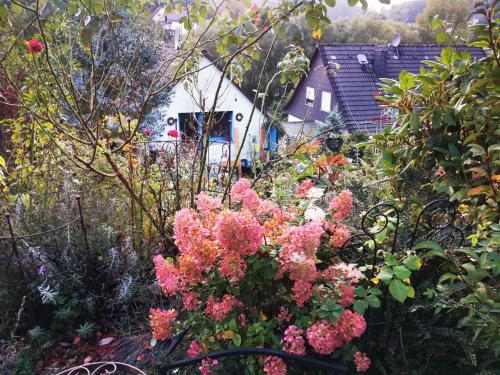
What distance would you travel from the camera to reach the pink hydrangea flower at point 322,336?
1.22 metres

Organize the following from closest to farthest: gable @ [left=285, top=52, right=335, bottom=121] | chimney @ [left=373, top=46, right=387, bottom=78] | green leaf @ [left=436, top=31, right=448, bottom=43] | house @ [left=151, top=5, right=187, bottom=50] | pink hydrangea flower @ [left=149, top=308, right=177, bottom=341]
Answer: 1. pink hydrangea flower @ [left=149, top=308, right=177, bottom=341]
2. green leaf @ [left=436, top=31, right=448, bottom=43]
3. house @ [left=151, top=5, right=187, bottom=50]
4. gable @ [left=285, top=52, right=335, bottom=121]
5. chimney @ [left=373, top=46, right=387, bottom=78]

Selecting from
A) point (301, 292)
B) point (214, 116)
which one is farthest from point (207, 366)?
point (214, 116)

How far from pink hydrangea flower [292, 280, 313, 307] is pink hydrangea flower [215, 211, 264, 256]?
163 millimetres

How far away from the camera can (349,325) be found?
1.28 metres

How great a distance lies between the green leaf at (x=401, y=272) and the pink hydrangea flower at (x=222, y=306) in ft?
1.64

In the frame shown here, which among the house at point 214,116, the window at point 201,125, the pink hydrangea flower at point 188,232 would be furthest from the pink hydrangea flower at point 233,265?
the window at point 201,125

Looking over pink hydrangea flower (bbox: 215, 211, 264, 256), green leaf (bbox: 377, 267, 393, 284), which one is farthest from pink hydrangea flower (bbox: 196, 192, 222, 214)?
green leaf (bbox: 377, 267, 393, 284)

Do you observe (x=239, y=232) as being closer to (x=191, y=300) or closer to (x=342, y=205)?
(x=191, y=300)

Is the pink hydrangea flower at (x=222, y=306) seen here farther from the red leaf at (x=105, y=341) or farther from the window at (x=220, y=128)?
the window at (x=220, y=128)

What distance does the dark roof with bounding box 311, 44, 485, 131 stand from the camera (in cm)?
1296

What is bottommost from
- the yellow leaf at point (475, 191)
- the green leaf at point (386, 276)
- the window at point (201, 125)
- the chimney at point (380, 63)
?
the green leaf at point (386, 276)

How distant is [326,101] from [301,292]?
43.5ft

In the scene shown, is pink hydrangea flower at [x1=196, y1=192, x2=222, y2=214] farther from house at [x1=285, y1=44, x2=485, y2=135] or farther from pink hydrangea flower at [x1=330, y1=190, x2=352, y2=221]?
house at [x1=285, y1=44, x2=485, y2=135]

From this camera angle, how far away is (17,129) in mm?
3393
